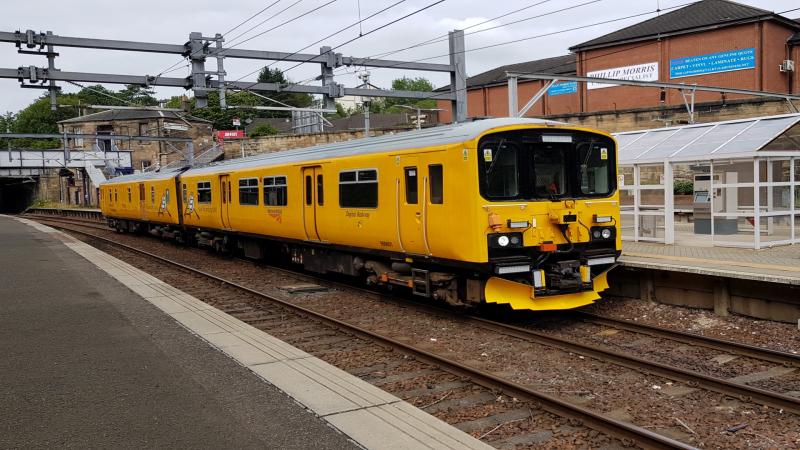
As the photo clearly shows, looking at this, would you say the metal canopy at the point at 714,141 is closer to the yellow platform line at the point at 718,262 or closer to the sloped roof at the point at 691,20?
the yellow platform line at the point at 718,262

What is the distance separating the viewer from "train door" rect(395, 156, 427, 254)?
34.1 feet

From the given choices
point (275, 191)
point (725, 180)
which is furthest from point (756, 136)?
point (275, 191)

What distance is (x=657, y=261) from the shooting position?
1127 cm

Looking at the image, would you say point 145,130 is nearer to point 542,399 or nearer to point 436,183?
point 436,183

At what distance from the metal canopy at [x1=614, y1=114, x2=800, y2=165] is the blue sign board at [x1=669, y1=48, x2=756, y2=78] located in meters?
21.2

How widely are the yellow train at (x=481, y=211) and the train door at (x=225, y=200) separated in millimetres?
6004

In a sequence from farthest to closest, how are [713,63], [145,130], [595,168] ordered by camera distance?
[145,130] → [713,63] → [595,168]

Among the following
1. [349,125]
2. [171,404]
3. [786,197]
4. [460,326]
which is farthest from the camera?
[349,125]

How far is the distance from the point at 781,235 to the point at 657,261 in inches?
184

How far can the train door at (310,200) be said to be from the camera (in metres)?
13.8

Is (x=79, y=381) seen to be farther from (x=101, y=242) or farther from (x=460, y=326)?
(x=101, y=242)

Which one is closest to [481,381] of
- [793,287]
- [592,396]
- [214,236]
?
[592,396]

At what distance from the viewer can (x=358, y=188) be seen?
12.1 m

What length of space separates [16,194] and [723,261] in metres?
98.8
